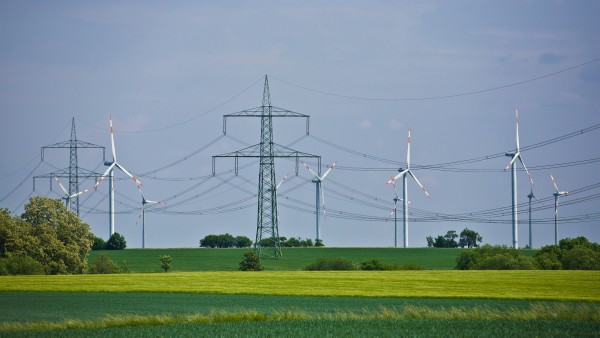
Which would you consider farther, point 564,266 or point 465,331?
point 564,266

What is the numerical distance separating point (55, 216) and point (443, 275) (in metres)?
46.4

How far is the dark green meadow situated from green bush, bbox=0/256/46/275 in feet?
70.1

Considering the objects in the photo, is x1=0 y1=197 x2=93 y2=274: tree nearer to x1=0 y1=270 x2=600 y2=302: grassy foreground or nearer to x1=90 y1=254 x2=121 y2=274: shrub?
x1=90 y1=254 x2=121 y2=274: shrub

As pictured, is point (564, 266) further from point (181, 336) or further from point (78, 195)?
point (181, 336)

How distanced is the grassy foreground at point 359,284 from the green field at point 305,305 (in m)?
0.09

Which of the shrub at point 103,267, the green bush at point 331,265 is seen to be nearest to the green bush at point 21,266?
the shrub at point 103,267

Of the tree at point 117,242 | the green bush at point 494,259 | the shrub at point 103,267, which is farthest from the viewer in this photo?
the tree at point 117,242

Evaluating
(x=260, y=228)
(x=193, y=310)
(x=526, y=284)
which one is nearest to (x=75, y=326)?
(x=193, y=310)

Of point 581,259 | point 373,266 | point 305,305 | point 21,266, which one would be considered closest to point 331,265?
point 373,266

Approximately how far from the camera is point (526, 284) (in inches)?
3086

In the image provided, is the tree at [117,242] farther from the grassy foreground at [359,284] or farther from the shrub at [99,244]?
the grassy foreground at [359,284]

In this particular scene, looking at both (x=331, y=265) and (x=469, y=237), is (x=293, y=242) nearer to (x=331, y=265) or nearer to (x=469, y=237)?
(x=469, y=237)

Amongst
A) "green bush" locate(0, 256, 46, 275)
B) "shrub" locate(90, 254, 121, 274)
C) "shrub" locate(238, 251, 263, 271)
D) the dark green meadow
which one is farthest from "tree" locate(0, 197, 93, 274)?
"shrub" locate(238, 251, 263, 271)

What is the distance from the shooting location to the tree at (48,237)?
343 ft
